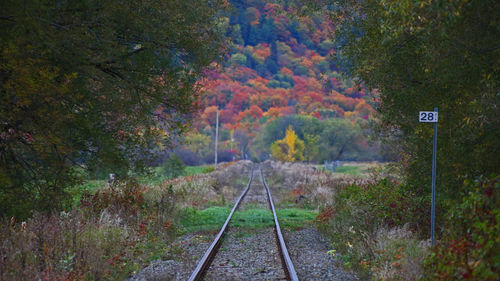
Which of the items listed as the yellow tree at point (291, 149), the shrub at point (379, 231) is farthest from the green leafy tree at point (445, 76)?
the yellow tree at point (291, 149)

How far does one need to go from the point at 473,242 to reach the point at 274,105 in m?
123

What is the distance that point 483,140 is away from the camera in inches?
275

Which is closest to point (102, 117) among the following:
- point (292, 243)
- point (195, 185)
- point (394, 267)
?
point (292, 243)

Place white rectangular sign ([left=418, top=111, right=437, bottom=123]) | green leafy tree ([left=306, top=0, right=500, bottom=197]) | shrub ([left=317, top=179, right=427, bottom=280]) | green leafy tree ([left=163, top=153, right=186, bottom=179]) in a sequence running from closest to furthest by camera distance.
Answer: green leafy tree ([left=306, top=0, right=500, bottom=197])
white rectangular sign ([left=418, top=111, right=437, bottom=123])
shrub ([left=317, top=179, right=427, bottom=280])
green leafy tree ([left=163, top=153, right=186, bottom=179])

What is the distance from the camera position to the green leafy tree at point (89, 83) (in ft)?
24.5

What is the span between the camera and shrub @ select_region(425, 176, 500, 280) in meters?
4.95

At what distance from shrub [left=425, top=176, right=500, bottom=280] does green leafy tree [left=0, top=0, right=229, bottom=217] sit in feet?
20.4

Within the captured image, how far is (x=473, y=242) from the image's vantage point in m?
5.59

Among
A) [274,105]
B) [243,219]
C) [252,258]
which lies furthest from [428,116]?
[274,105]

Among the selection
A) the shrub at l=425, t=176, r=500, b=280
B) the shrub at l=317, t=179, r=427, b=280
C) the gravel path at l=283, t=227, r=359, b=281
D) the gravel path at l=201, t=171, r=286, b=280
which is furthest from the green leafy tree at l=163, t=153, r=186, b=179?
the shrub at l=425, t=176, r=500, b=280

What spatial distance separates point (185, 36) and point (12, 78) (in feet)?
15.4

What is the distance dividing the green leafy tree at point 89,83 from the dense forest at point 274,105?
229ft

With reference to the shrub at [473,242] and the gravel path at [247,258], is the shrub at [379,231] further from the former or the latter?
the gravel path at [247,258]

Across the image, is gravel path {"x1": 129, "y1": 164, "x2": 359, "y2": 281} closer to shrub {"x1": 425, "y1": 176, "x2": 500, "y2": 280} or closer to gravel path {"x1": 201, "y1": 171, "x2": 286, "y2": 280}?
gravel path {"x1": 201, "y1": 171, "x2": 286, "y2": 280}
